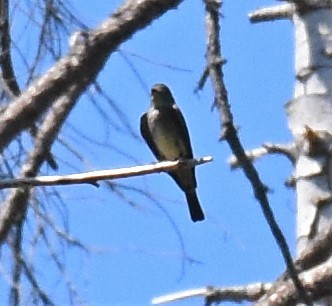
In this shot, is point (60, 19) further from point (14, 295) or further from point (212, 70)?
point (212, 70)

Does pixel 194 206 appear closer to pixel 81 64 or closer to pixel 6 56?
pixel 6 56

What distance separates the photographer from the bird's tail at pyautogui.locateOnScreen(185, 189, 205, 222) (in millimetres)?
3533

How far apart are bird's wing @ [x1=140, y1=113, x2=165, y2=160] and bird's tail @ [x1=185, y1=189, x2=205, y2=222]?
0.15m

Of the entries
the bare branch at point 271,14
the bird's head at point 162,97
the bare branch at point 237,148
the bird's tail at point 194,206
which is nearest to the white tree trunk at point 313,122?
the bare branch at point 271,14

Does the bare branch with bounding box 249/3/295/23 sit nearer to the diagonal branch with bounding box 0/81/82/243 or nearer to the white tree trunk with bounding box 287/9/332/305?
the white tree trunk with bounding box 287/9/332/305

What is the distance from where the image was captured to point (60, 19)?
2.27 meters

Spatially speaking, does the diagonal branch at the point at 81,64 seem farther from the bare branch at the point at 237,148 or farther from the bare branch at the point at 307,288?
the bare branch at the point at 307,288

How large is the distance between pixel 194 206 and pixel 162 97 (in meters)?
0.53

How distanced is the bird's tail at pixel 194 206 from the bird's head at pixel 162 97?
1.16ft

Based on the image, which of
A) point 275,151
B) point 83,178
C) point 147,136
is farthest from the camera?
point 147,136

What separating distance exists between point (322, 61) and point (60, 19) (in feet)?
1.91

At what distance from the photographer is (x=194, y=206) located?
3.60 m

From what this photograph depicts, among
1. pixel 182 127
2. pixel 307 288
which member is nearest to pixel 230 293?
pixel 307 288

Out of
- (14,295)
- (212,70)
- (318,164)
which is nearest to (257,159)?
(318,164)
